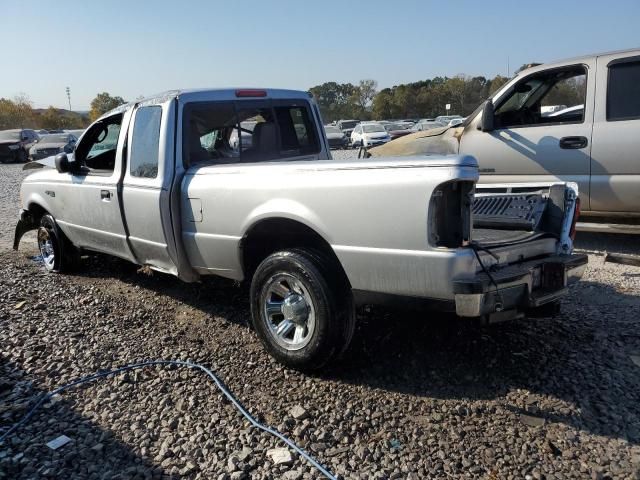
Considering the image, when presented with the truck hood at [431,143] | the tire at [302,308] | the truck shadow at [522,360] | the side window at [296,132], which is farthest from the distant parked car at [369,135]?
the tire at [302,308]

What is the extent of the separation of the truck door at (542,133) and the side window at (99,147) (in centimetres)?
406

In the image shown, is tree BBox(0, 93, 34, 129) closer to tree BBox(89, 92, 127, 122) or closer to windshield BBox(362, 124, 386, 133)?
tree BBox(89, 92, 127, 122)

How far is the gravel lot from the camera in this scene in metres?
2.70

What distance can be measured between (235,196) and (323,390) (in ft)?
4.66

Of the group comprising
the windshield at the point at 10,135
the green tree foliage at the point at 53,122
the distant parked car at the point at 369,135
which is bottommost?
the distant parked car at the point at 369,135

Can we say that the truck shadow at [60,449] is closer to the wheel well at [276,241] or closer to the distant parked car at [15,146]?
the wheel well at [276,241]

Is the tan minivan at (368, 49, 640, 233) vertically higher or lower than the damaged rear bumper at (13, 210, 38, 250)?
higher

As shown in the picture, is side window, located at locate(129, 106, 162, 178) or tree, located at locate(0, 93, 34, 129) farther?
tree, located at locate(0, 93, 34, 129)

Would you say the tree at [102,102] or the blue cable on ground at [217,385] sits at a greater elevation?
the tree at [102,102]

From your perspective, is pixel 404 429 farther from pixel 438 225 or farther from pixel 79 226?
pixel 79 226

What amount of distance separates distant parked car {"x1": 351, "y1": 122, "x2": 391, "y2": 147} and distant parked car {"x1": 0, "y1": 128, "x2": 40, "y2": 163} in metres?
17.1

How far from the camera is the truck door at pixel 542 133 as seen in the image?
6.00 m

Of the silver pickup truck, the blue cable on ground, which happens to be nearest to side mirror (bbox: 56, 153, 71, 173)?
the silver pickup truck

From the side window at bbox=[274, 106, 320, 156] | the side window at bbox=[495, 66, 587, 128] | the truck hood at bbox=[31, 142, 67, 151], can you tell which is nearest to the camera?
the side window at bbox=[274, 106, 320, 156]
